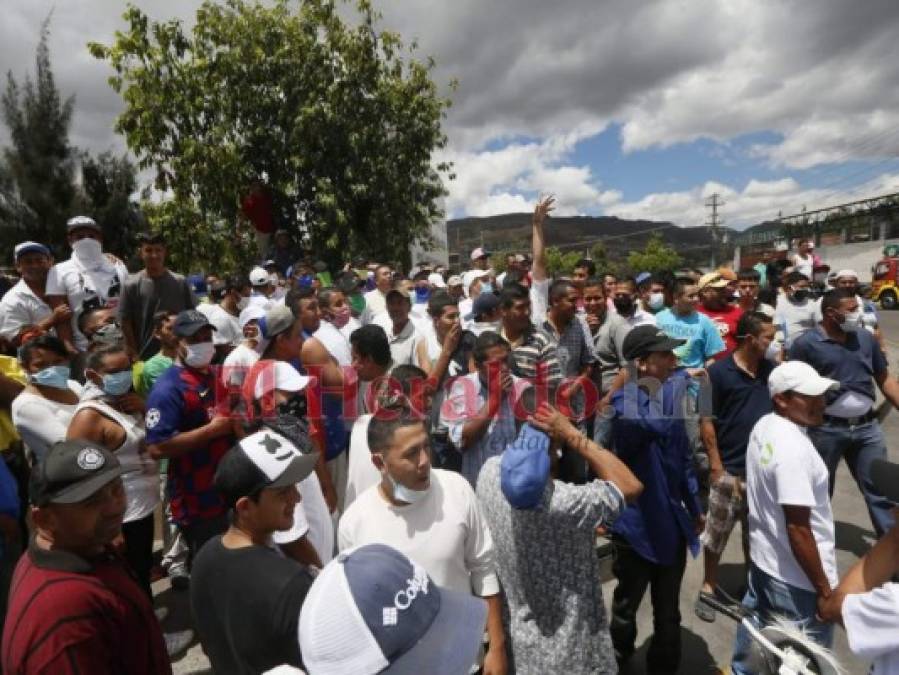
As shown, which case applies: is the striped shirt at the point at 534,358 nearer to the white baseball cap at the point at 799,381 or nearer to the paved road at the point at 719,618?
the white baseball cap at the point at 799,381

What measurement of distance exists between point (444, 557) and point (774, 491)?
61.8 inches

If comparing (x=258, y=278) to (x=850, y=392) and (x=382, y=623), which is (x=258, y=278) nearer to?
(x=850, y=392)

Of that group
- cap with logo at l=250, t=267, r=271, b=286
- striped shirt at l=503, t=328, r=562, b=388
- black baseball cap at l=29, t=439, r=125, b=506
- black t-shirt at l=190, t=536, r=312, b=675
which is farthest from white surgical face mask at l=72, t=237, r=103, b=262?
black t-shirt at l=190, t=536, r=312, b=675

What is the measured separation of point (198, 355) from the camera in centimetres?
293

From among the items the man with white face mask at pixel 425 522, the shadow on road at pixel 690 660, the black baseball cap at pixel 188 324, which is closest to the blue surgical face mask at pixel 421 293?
the black baseball cap at pixel 188 324

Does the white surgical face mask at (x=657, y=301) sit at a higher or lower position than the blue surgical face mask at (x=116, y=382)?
lower

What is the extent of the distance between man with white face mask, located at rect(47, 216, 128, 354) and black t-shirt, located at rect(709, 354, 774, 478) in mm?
4730

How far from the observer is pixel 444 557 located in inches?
80.8

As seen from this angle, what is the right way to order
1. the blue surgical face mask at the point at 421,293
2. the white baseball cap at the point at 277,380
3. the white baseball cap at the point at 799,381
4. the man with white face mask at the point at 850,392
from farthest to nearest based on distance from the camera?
1. the blue surgical face mask at the point at 421,293
2. the man with white face mask at the point at 850,392
3. the white baseball cap at the point at 277,380
4. the white baseball cap at the point at 799,381

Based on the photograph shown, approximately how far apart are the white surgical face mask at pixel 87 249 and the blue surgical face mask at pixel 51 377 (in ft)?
7.02

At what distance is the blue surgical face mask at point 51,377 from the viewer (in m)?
2.95

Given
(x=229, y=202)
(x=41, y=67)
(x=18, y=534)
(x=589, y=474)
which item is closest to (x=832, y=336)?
(x=589, y=474)

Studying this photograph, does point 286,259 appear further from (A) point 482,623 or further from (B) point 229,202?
(A) point 482,623

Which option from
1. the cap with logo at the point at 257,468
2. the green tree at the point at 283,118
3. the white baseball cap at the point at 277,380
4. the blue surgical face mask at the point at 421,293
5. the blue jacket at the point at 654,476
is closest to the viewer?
the cap with logo at the point at 257,468
